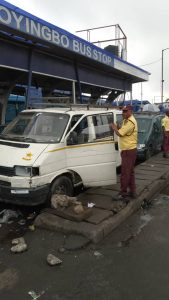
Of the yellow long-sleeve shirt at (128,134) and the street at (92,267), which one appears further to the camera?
the yellow long-sleeve shirt at (128,134)

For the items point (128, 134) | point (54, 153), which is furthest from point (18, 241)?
Result: point (128, 134)

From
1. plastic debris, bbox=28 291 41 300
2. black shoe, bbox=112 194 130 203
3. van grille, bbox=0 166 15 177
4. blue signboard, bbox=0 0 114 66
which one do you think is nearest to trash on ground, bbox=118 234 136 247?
black shoe, bbox=112 194 130 203

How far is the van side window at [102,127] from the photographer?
6.82m

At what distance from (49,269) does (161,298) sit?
1.44 m

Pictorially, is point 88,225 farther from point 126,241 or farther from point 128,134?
point 128,134

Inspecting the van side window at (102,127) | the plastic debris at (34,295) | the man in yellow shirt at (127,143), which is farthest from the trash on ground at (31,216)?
the plastic debris at (34,295)

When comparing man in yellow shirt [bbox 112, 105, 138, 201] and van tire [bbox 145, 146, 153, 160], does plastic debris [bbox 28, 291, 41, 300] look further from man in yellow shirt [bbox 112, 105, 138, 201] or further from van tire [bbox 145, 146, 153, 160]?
van tire [bbox 145, 146, 153, 160]

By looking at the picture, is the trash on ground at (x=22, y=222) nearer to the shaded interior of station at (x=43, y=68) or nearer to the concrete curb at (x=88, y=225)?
the concrete curb at (x=88, y=225)

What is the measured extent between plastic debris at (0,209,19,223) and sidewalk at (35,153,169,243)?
0.75 metres

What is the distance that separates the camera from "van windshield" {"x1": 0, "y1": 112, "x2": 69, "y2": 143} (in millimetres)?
6117

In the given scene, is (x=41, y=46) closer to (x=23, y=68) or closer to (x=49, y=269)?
(x=23, y=68)

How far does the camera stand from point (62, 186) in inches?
239

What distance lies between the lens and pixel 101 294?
348 centimetres

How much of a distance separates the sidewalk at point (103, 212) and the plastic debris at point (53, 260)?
0.69m
